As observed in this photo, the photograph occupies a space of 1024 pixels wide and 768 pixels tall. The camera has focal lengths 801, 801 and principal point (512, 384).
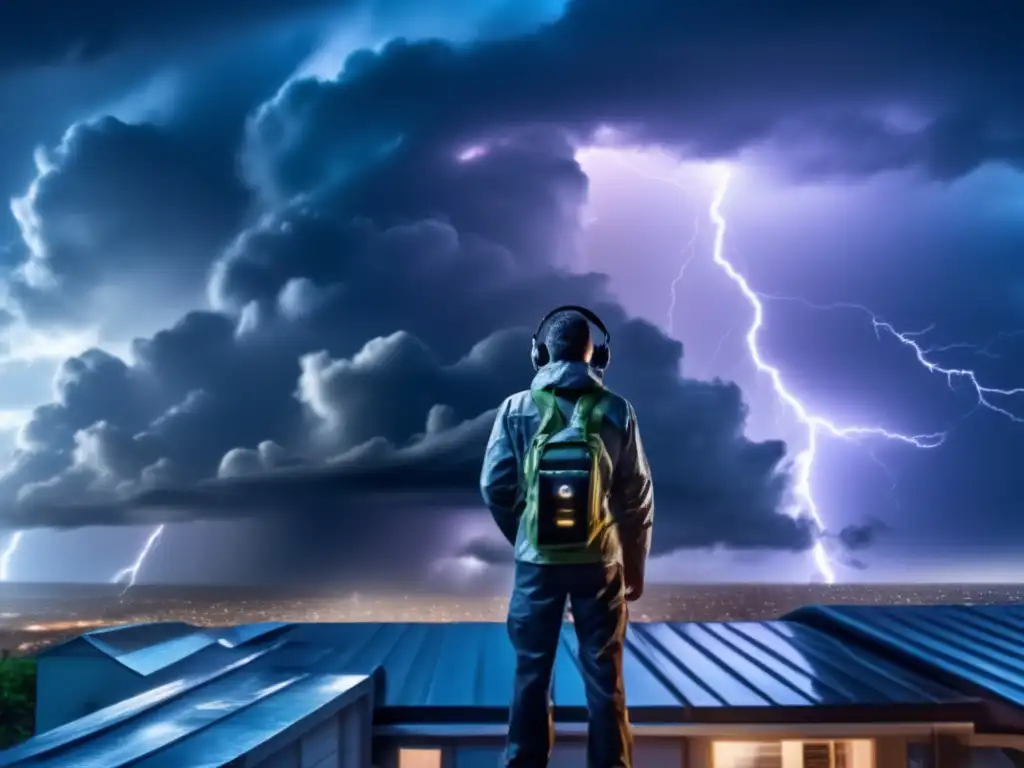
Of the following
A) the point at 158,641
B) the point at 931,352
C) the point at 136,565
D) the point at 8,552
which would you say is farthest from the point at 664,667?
the point at 8,552

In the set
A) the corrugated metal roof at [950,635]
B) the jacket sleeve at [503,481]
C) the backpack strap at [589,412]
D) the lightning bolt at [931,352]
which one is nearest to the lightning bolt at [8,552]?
the jacket sleeve at [503,481]

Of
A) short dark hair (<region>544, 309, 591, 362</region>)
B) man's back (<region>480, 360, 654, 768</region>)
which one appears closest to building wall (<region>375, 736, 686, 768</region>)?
man's back (<region>480, 360, 654, 768</region>)

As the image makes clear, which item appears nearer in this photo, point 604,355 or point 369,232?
point 604,355

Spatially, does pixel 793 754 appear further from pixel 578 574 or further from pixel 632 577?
pixel 578 574

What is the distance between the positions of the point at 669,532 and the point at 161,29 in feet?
20.2

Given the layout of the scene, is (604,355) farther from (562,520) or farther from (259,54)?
(259,54)

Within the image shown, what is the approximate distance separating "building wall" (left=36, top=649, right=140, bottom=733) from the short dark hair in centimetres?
277

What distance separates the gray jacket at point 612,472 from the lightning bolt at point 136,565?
4836mm

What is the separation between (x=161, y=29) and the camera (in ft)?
23.0

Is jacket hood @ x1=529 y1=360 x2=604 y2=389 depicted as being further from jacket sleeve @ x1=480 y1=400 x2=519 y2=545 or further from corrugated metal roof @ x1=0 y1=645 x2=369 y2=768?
corrugated metal roof @ x1=0 y1=645 x2=369 y2=768

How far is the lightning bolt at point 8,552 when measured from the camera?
21.8 feet

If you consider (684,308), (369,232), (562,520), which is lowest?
(562,520)

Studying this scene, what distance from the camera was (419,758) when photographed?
4.05 metres

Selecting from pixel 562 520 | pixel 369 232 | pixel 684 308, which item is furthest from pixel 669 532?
pixel 562 520
